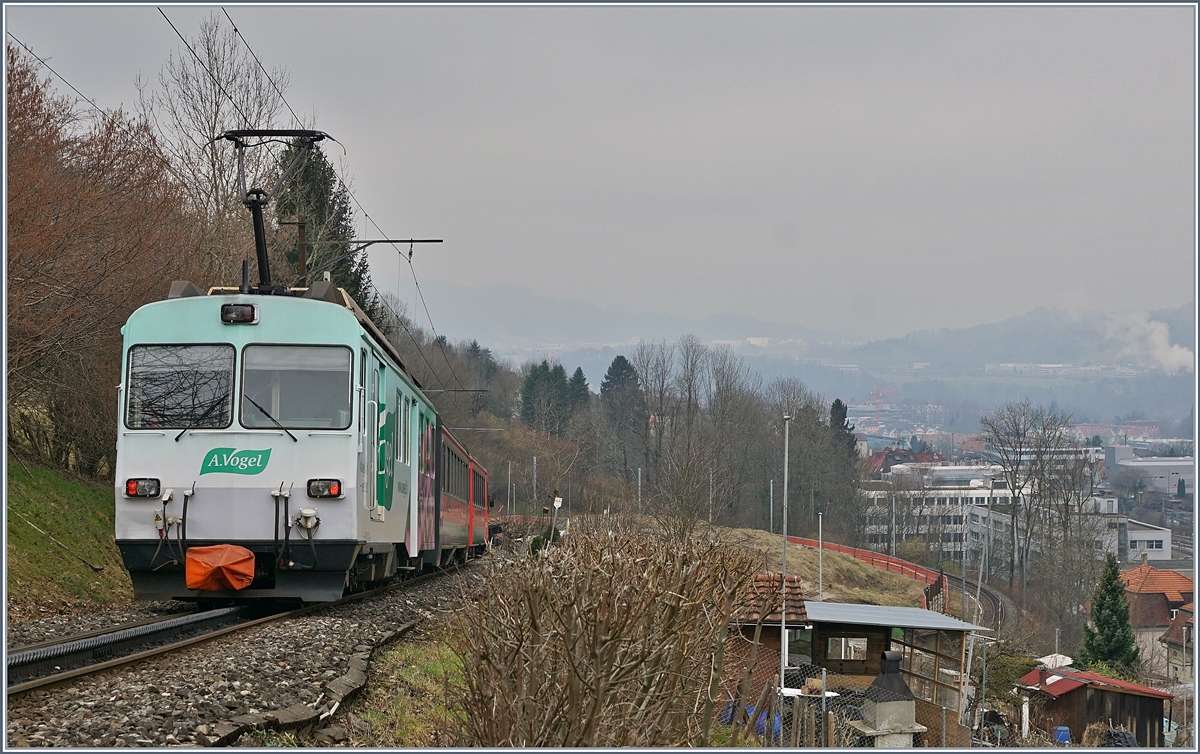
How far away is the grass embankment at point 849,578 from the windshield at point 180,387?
144 ft

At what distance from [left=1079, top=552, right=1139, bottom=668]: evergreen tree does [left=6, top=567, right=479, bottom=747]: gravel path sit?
46.7 m

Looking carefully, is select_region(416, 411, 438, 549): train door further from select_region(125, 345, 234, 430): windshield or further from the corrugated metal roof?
the corrugated metal roof

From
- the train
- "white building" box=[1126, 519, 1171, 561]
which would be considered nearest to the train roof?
the train

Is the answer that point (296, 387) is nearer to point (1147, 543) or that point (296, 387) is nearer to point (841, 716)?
point (841, 716)

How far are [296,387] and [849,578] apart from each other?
51.9 metres

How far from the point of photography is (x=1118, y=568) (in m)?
52.7

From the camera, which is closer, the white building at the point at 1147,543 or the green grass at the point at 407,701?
the green grass at the point at 407,701

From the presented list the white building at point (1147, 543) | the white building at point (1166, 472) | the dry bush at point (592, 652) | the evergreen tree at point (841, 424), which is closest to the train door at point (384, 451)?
the dry bush at point (592, 652)

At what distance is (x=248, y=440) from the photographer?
36.9 feet

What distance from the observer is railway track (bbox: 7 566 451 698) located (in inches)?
292

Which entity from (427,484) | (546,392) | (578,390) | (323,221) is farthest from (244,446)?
(578,390)

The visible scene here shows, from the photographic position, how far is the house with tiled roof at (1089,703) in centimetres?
3703

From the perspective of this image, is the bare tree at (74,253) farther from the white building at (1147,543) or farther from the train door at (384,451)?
the white building at (1147,543)

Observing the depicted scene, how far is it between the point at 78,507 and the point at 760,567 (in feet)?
56.9
